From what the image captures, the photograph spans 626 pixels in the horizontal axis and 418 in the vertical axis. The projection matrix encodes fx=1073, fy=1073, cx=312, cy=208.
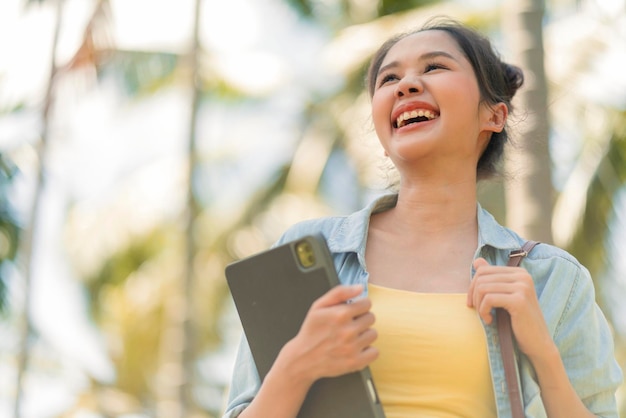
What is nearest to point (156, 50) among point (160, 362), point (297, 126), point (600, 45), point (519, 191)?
point (297, 126)

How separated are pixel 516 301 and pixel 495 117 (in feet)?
2.39

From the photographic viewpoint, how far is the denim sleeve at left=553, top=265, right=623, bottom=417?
250 centimetres

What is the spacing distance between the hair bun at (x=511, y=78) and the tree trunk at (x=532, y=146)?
5.60ft

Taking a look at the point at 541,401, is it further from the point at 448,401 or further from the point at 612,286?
the point at 612,286

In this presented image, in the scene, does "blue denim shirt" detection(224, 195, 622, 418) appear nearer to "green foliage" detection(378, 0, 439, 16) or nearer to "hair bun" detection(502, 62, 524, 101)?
"hair bun" detection(502, 62, 524, 101)

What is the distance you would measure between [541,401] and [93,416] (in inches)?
750

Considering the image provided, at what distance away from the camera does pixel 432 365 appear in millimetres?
2383

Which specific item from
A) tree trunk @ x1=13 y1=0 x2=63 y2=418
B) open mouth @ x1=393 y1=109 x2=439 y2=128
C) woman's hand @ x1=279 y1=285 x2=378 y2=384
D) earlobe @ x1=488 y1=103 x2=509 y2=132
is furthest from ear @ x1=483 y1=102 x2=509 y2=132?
tree trunk @ x1=13 y1=0 x2=63 y2=418

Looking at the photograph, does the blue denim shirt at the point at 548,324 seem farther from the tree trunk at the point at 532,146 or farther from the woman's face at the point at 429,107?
the tree trunk at the point at 532,146

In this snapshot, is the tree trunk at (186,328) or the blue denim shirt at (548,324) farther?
the tree trunk at (186,328)

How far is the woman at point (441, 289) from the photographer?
229cm

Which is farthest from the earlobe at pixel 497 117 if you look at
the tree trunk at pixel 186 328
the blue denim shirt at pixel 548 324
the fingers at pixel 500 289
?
the tree trunk at pixel 186 328

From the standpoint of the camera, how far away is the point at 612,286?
47.5 ft

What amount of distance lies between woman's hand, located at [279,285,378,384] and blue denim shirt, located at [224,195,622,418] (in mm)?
302
